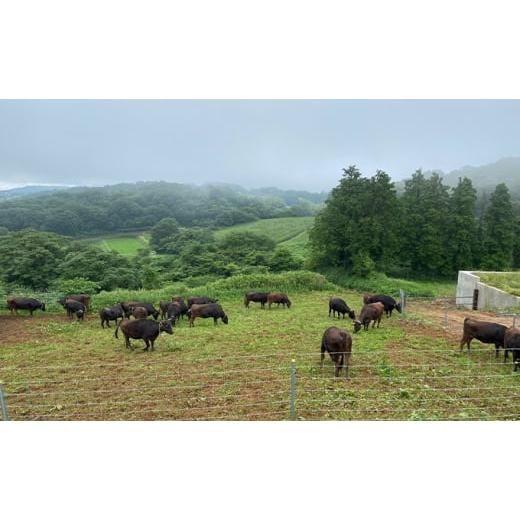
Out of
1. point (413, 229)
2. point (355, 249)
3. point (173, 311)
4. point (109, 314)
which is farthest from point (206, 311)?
point (413, 229)

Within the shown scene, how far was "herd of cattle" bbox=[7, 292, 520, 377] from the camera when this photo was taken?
9383 millimetres

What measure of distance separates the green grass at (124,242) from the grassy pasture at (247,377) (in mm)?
41671

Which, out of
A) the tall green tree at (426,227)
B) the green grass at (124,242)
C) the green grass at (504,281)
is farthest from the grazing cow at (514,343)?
the green grass at (124,242)

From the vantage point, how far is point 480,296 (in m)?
19.8

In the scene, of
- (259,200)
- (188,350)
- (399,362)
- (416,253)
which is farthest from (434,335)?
(259,200)

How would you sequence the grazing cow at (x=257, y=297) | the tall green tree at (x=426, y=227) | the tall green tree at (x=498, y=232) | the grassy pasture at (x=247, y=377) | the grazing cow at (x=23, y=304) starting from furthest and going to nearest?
1. the tall green tree at (x=498, y=232)
2. the tall green tree at (x=426, y=227)
3. the grazing cow at (x=257, y=297)
4. the grazing cow at (x=23, y=304)
5. the grassy pasture at (x=247, y=377)

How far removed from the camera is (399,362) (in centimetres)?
973

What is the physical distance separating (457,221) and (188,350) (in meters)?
29.1

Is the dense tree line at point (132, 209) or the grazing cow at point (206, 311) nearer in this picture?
the grazing cow at point (206, 311)

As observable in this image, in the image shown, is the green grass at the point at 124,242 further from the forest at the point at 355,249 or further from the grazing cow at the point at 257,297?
the grazing cow at the point at 257,297

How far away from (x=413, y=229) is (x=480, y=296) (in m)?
13.9

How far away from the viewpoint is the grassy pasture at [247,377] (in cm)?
695

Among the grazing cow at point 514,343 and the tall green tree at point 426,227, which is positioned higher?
the tall green tree at point 426,227

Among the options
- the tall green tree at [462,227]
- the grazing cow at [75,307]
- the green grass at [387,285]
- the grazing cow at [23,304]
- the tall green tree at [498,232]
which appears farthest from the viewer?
the tall green tree at [498,232]
